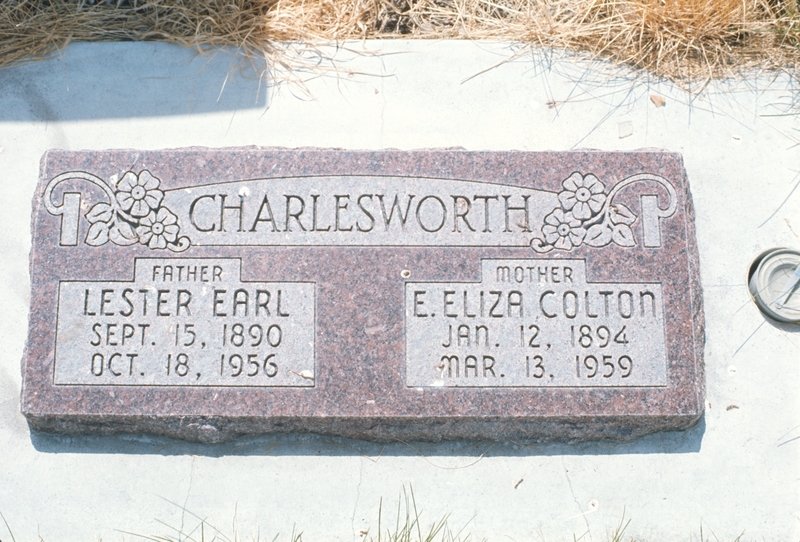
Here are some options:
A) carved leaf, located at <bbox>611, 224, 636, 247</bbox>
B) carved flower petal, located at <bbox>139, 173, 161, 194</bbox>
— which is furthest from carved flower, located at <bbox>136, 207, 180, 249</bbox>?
carved leaf, located at <bbox>611, 224, 636, 247</bbox>

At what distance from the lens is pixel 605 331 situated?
3186mm

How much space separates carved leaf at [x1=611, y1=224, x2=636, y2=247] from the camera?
3.28 meters

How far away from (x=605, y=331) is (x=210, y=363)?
65.4 inches

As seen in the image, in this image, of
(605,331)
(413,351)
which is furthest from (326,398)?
(605,331)

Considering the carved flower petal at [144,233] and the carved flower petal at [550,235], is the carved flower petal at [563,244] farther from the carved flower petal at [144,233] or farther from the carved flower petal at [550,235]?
the carved flower petal at [144,233]

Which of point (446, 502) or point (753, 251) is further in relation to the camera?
point (753, 251)

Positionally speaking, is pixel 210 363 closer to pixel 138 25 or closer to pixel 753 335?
pixel 138 25

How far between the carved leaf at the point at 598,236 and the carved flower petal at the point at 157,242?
1.82m

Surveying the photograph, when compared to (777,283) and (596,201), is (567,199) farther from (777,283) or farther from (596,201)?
(777,283)

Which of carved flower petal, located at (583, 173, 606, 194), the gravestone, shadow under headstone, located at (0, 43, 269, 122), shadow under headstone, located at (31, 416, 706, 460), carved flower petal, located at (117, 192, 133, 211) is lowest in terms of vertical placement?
shadow under headstone, located at (31, 416, 706, 460)

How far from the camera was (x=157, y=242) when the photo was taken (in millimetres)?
3262

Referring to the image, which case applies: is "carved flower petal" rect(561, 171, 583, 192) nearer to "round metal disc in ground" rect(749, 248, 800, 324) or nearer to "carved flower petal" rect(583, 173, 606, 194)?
"carved flower petal" rect(583, 173, 606, 194)

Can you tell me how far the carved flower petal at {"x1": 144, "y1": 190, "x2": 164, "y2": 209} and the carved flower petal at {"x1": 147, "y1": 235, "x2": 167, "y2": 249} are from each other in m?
0.16

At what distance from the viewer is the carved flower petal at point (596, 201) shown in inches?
130
